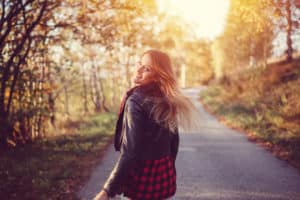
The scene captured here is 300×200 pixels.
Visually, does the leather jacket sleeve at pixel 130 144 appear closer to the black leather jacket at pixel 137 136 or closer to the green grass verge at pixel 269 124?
the black leather jacket at pixel 137 136

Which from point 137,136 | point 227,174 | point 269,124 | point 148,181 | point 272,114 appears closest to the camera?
point 137,136

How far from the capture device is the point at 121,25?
986cm

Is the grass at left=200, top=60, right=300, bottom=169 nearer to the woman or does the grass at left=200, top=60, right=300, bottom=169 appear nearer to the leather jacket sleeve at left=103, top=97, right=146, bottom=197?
the woman

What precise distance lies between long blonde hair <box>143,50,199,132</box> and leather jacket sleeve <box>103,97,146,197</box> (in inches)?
5.0

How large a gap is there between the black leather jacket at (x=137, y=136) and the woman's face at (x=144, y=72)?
0.06 m

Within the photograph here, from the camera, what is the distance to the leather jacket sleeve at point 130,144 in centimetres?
198

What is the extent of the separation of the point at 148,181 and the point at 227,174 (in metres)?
4.66

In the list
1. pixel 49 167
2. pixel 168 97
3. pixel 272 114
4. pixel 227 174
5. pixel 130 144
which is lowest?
pixel 227 174

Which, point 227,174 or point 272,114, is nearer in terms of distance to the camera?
point 227,174

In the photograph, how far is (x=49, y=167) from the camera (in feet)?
21.5

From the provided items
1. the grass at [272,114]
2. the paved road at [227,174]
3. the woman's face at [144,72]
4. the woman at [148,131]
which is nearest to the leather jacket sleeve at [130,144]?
the woman at [148,131]

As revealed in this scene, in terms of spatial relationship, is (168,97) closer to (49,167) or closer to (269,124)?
(49,167)

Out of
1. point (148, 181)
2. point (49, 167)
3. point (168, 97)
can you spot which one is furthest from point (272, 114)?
point (148, 181)

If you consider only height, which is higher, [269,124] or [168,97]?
[168,97]
